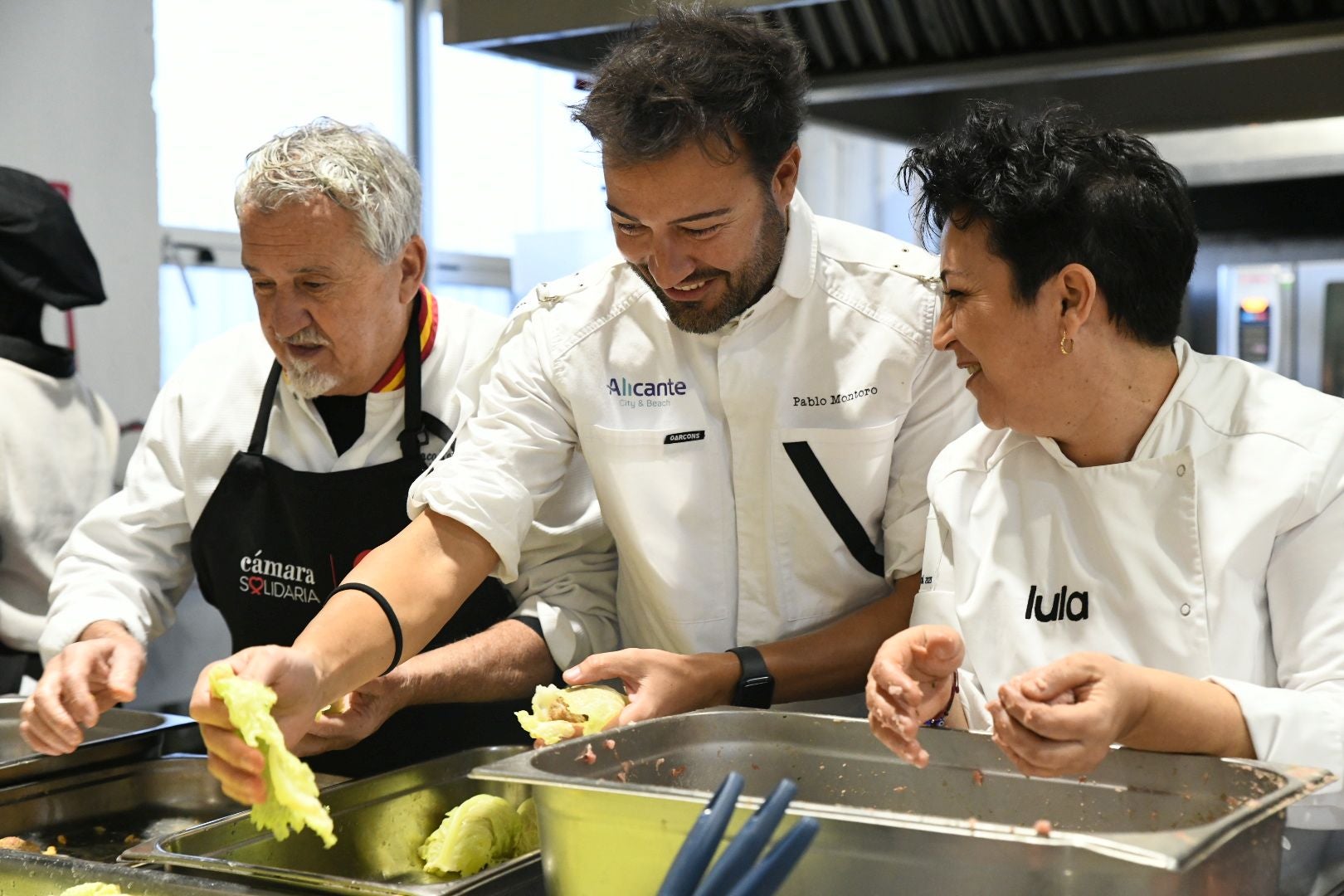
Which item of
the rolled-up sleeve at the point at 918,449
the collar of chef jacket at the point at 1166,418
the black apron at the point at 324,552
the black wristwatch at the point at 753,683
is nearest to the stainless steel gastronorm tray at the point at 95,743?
the black apron at the point at 324,552

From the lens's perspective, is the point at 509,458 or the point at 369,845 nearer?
the point at 369,845

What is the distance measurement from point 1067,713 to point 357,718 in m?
1.07

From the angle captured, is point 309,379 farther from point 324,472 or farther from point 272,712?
point 272,712

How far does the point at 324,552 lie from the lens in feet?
7.34

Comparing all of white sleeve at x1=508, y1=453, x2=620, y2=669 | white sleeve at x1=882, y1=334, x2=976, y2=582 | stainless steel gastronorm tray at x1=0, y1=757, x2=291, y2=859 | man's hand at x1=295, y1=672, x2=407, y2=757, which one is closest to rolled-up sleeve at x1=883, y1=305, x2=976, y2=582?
white sleeve at x1=882, y1=334, x2=976, y2=582

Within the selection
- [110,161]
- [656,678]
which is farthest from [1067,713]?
[110,161]

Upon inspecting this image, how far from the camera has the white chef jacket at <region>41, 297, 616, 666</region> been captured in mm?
2213

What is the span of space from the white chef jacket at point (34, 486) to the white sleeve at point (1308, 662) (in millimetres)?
2456

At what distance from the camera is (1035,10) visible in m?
2.17

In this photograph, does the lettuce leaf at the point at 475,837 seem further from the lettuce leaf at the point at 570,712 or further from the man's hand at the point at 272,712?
the man's hand at the point at 272,712

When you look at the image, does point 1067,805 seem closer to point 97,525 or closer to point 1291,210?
point 97,525

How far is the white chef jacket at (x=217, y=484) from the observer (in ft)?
7.26

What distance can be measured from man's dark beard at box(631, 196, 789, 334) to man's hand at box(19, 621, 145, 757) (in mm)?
941

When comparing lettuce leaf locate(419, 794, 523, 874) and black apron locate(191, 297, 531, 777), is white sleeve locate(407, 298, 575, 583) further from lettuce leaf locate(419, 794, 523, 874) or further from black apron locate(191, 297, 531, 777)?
lettuce leaf locate(419, 794, 523, 874)
